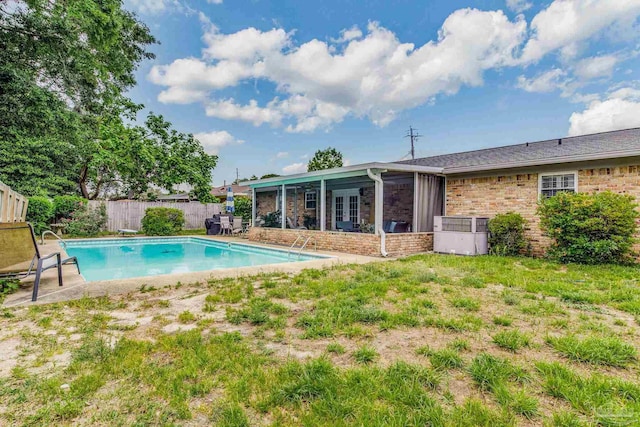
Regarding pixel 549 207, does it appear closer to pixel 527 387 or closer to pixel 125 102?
pixel 527 387

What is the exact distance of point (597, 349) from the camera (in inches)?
114

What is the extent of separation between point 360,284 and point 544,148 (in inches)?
352

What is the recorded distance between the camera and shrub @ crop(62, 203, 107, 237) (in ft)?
52.3

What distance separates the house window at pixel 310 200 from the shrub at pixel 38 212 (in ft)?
36.0

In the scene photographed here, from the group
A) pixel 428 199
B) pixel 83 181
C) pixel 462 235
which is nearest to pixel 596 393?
pixel 462 235

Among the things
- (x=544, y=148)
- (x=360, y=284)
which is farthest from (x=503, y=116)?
(x=360, y=284)

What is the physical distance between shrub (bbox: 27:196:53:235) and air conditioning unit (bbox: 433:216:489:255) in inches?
600

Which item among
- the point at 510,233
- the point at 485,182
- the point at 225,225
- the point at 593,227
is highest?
the point at 485,182

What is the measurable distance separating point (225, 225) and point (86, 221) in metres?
6.36

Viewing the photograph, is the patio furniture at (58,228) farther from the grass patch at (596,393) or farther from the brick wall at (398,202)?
the grass patch at (596,393)

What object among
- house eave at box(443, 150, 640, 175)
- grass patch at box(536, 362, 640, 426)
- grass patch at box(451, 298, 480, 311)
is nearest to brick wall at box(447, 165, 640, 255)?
house eave at box(443, 150, 640, 175)

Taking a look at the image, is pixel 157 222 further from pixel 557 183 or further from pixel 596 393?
pixel 596 393

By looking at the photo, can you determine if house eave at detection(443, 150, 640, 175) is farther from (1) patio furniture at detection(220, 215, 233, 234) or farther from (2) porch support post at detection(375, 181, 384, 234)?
(1) patio furniture at detection(220, 215, 233, 234)

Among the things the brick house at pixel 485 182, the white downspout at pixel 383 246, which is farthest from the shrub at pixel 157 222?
the white downspout at pixel 383 246
